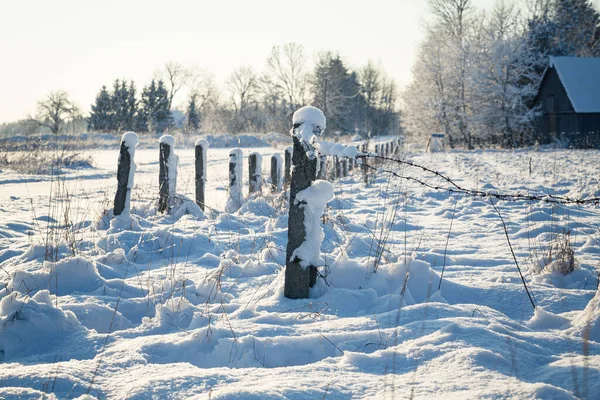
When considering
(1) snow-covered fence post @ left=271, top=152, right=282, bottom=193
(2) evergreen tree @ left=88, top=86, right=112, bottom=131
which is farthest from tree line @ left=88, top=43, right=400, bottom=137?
(1) snow-covered fence post @ left=271, top=152, right=282, bottom=193

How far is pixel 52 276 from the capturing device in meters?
3.27

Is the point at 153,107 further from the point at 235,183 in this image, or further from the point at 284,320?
the point at 284,320

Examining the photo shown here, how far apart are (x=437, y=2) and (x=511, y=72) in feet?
33.5

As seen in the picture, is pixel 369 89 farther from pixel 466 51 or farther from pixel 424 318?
pixel 424 318

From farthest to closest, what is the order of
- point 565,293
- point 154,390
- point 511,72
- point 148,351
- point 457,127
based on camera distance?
1. point 457,127
2. point 511,72
3. point 565,293
4. point 148,351
5. point 154,390

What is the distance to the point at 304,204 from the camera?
9.89 feet

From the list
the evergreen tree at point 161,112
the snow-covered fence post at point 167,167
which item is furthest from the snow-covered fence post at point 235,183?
the evergreen tree at point 161,112

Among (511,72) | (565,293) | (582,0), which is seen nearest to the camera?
(565,293)

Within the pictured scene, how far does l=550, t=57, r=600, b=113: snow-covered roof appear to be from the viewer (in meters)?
28.9

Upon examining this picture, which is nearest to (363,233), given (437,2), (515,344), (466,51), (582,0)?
(515,344)

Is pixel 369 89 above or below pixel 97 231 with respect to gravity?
above

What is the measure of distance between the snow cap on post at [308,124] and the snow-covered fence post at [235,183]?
424 cm

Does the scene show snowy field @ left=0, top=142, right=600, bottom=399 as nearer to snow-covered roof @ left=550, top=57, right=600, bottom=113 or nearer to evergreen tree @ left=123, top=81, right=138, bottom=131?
snow-covered roof @ left=550, top=57, right=600, bottom=113

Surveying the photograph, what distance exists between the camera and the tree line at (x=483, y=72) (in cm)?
3128
